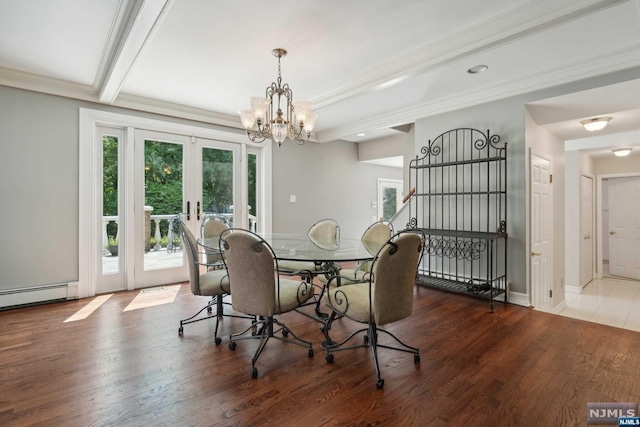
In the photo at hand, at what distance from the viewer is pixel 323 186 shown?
6.05 m

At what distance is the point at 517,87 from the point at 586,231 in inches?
160

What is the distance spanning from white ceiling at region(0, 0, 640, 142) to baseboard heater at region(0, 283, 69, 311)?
6.96 ft

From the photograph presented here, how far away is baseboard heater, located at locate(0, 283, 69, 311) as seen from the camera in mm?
3246

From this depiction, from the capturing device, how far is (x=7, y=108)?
323cm

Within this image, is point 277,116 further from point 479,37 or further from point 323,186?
point 323,186

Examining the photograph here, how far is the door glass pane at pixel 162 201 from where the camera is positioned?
4152 millimetres


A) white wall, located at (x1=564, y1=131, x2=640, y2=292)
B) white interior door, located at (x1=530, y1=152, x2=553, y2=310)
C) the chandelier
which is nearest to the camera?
the chandelier

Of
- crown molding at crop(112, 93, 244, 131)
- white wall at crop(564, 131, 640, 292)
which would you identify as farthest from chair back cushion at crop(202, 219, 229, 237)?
white wall at crop(564, 131, 640, 292)

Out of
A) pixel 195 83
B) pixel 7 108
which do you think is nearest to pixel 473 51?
pixel 195 83

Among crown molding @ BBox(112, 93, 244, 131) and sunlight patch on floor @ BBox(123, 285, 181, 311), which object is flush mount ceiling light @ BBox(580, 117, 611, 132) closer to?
crown molding @ BBox(112, 93, 244, 131)

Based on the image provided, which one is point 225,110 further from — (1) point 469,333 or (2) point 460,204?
(1) point 469,333

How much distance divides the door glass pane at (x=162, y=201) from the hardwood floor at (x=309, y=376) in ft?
4.66

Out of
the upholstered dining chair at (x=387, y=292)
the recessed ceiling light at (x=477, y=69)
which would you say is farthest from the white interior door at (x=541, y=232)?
the upholstered dining chair at (x=387, y=292)

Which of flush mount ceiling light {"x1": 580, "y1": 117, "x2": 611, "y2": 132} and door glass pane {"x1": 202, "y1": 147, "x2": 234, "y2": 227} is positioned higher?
flush mount ceiling light {"x1": 580, "y1": 117, "x2": 611, "y2": 132}
